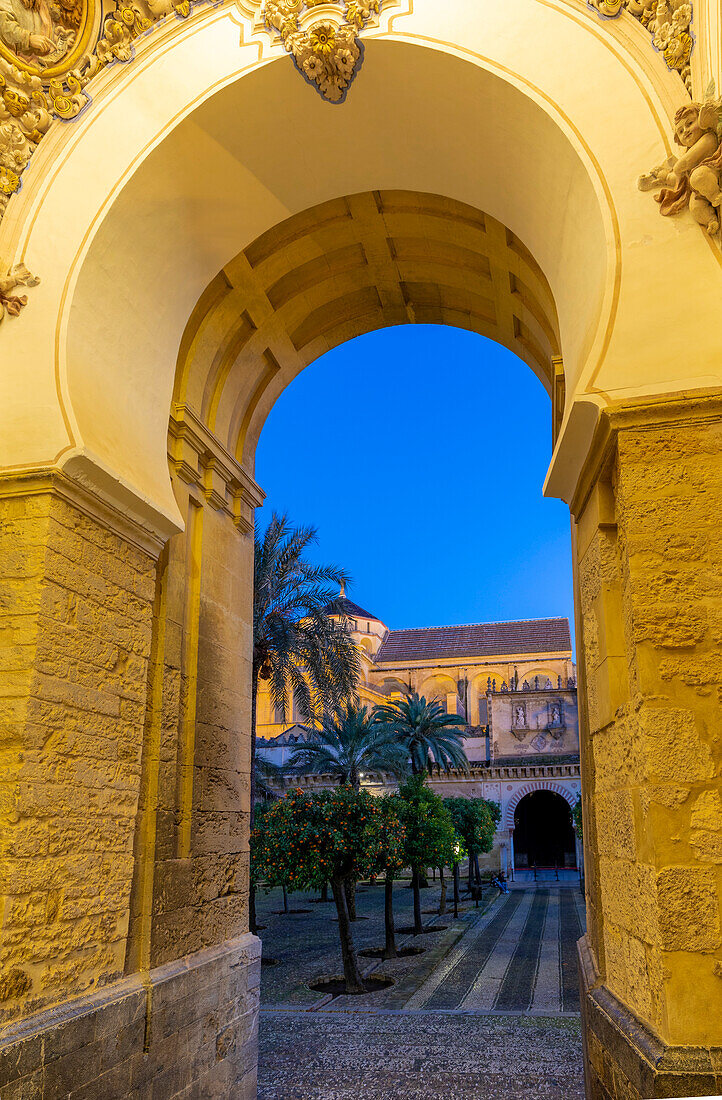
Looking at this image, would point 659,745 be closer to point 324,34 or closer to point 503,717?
point 324,34

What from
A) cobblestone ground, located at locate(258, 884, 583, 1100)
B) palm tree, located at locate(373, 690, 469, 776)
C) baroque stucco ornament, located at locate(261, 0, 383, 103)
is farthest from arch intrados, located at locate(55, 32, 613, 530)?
palm tree, located at locate(373, 690, 469, 776)

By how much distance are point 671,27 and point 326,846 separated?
12.9 m

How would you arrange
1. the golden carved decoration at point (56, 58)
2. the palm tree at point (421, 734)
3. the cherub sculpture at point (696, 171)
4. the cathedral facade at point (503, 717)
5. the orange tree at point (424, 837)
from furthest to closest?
the cathedral facade at point (503, 717), the palm tree at point (421, 734), the orange tree at point (424, 837), the golden carved decoration at point (56, 58), the cherub sculpture at point (696, 171)

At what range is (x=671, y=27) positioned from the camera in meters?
4.21

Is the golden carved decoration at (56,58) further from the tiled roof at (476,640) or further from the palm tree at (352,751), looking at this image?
the tiled roof at (476,640)

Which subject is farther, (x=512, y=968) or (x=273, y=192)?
(x=512, y=968)

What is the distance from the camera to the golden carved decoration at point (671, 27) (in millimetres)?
4164

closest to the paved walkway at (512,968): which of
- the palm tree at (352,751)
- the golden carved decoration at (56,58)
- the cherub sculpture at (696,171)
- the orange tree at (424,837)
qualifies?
the orange tree at (424,837)

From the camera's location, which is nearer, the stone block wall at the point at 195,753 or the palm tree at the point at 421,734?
the stone block wall at the point at 195,753

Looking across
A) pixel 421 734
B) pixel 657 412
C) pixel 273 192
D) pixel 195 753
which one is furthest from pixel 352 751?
pixel 657 412

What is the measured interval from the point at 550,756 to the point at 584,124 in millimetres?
37627

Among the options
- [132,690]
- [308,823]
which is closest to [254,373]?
[132,690]

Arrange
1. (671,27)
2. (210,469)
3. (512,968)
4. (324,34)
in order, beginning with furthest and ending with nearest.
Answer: (512,968) → (210,469) → (324,34) → (671,27)

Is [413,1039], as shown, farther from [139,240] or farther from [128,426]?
[139,240]
